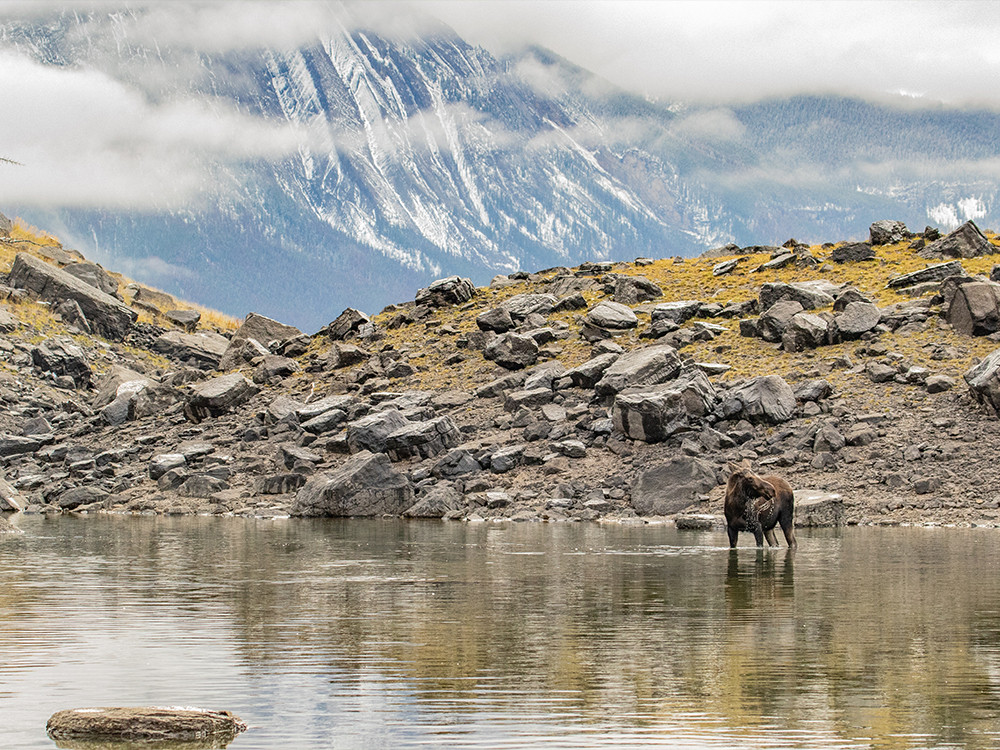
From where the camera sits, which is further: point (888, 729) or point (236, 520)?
point (236, 520)

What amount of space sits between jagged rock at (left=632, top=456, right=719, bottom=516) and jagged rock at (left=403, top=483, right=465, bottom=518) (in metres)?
6.56

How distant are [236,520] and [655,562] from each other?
21.7 m

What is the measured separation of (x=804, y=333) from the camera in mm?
49656

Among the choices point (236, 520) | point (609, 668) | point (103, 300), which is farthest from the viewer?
point (103, 300)

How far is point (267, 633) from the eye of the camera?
14727 mm

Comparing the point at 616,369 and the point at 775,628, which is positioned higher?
the point at 616,369

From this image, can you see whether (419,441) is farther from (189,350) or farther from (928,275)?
(189,350)

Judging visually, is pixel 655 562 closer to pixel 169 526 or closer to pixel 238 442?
pixel 169 526

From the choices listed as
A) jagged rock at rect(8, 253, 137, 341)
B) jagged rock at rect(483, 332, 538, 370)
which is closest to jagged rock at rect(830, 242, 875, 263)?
A: jagged rock at rect(483, 332, 538, 370)

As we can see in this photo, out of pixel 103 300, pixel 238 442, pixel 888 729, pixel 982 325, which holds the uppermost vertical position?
pixel 103 300

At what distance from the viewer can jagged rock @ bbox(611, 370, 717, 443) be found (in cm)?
4300

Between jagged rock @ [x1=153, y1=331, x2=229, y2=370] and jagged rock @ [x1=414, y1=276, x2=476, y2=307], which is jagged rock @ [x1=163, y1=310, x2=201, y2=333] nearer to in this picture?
jagged rock @ [x1=153, y1=331, x2=229, y2=370]

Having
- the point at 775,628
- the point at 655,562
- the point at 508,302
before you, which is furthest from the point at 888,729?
the point at 508,302

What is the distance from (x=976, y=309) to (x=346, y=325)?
36.1 m
